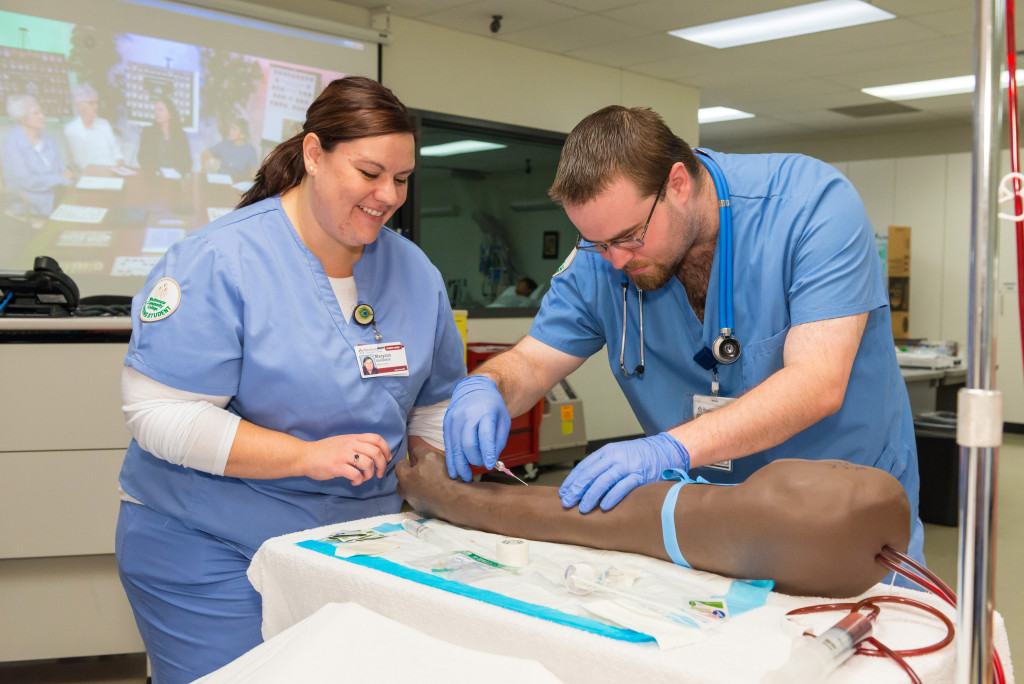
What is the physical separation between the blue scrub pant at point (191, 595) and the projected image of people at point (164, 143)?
284 centimetres

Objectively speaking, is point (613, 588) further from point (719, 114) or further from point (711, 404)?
point (719, 114)

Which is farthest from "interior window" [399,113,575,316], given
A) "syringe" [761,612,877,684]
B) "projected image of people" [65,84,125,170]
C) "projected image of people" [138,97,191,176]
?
"syringe" [761,612,877,684]

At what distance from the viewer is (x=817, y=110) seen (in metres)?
6.82

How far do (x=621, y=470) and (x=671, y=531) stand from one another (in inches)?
5.2

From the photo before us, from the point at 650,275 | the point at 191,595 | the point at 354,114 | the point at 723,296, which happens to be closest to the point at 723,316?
the point at 723,296

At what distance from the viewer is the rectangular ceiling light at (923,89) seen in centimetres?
582

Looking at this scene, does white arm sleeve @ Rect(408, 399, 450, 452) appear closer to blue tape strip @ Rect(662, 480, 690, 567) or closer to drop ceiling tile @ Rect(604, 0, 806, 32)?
blue tape strip @ Rect(662, 480, 690, 567)

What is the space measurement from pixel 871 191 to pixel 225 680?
7.28 metres

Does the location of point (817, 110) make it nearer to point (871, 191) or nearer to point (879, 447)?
point (871, 191)

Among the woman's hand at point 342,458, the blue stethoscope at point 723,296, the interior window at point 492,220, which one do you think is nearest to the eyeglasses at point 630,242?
the blue stethoscope at point 723,296

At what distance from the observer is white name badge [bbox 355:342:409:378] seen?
1306mm

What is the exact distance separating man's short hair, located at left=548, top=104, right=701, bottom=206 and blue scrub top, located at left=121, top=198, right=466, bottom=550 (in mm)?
387

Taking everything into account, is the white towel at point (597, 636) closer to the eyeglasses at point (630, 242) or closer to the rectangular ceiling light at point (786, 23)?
the eyeglasses at point (630, 242)

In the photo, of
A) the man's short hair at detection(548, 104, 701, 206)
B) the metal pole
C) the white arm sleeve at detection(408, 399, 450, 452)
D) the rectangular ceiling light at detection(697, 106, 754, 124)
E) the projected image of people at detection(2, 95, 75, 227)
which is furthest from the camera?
the rectangular ceiling light at detection(697, 106, 754, 124)
